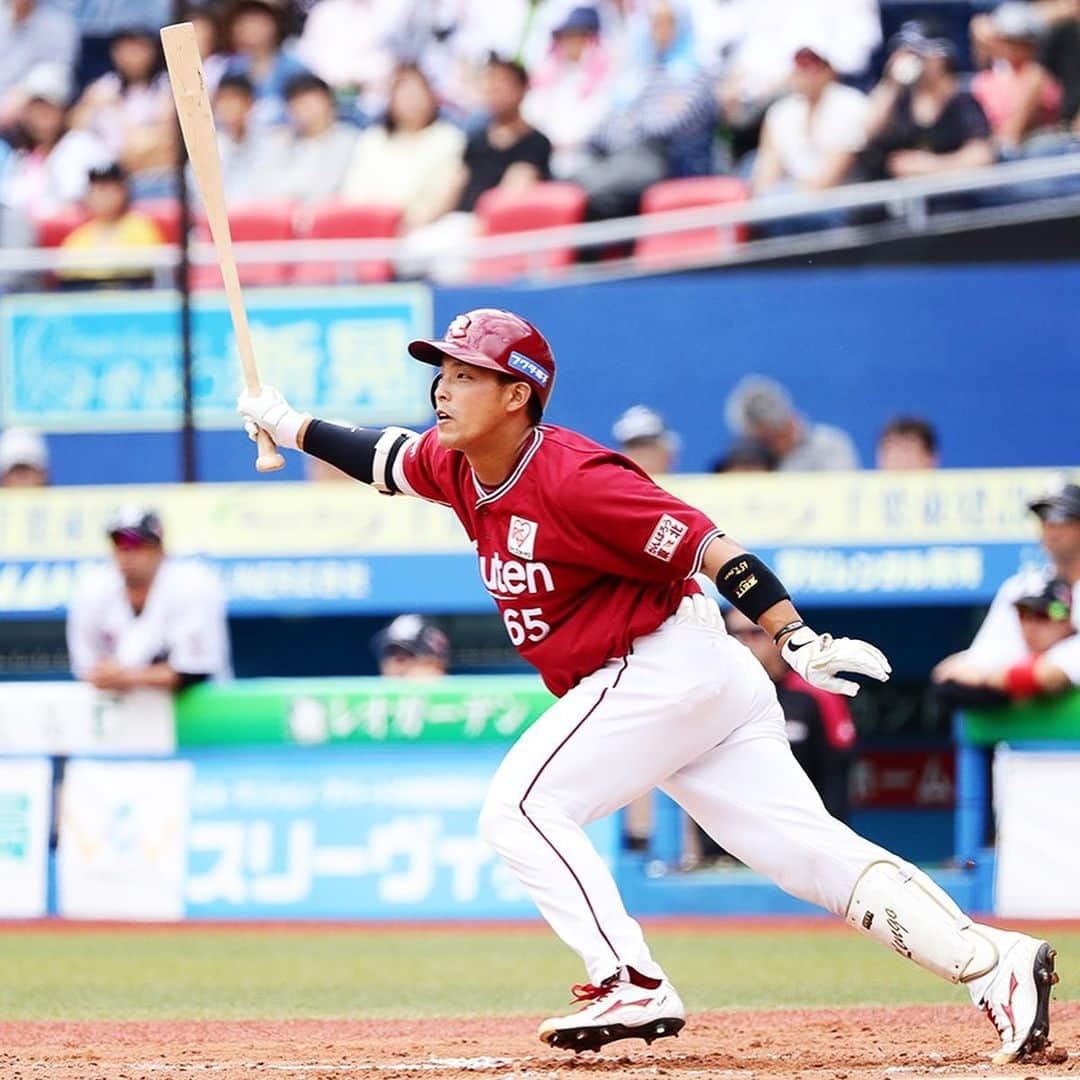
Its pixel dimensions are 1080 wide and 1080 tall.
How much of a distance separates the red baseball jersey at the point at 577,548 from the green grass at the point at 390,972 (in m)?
1.71

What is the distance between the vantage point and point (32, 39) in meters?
13.4

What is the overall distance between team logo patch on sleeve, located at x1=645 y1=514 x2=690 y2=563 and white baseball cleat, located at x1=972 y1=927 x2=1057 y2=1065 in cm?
112

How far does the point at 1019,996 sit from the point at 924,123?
7.10m

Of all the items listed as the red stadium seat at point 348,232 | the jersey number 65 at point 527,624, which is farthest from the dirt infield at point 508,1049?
the red stadium seat at point 348,232

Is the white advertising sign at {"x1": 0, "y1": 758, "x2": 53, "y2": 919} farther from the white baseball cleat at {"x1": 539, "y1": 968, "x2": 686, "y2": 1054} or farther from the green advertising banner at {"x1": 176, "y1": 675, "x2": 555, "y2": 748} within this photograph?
the white baseball cleat at {"x1": 539, "y1": 968, "x2": 686, "y2": 1054}

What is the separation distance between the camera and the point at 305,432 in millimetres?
5309

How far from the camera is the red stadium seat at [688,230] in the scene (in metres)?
10.8

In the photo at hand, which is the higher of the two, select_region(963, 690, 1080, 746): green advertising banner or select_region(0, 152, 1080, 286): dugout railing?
select_region(0, 152, 1080, 286): dugout railing

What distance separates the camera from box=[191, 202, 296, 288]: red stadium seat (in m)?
11.1

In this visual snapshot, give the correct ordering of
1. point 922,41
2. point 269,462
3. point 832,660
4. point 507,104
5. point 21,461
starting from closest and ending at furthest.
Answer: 1. point 832,660
2. point 269,462
3. point 21,461
4. point 922,41
5. point 507,104

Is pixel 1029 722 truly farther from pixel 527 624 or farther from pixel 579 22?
pixel 579 22

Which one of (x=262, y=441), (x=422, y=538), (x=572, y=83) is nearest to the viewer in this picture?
(x=262, y=441)

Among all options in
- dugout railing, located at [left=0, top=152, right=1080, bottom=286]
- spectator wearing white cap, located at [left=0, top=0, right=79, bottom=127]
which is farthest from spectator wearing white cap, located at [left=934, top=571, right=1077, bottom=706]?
spectator wearing white cap, located at [left=0, top=0, right=79, bottom=127]

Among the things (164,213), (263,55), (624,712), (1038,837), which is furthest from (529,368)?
(263,55)
